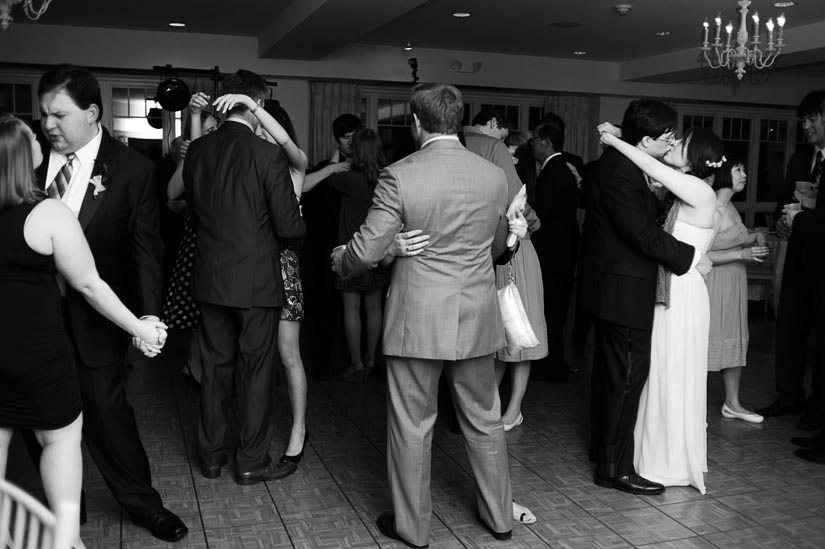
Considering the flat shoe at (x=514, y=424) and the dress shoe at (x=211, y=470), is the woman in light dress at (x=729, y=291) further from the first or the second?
the dress shoe at (x=211, y=470)

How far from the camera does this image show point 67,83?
9.21ft

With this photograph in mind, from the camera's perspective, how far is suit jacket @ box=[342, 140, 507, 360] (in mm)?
2881

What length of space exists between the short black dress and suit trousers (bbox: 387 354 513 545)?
3.65 ft

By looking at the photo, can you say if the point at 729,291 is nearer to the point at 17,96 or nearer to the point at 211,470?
the point at 211,470

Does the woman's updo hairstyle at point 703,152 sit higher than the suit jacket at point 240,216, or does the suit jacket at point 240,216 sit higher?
the woman's updo hairstyle at point 703,152

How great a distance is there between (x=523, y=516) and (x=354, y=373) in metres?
2.54

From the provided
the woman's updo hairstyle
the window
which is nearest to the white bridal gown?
the woman's updo hairstyle

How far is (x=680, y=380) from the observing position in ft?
12.1

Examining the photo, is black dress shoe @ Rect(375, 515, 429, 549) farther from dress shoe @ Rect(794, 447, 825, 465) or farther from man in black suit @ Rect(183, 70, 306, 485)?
dress shoe @ Rect(794, 447, 825, 465)

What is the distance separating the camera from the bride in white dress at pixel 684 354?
3686mm

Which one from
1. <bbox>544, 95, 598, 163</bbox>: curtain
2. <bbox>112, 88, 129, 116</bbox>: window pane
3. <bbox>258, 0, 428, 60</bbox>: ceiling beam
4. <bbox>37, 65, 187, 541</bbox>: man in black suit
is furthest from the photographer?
<bbox>544, 95, 598, 163</bbox>: curtain

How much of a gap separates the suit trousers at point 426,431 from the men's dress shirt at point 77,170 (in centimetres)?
120

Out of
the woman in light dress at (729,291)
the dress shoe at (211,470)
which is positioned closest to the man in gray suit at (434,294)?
the dress shoe at (211,470)

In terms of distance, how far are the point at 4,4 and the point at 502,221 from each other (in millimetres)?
1863
